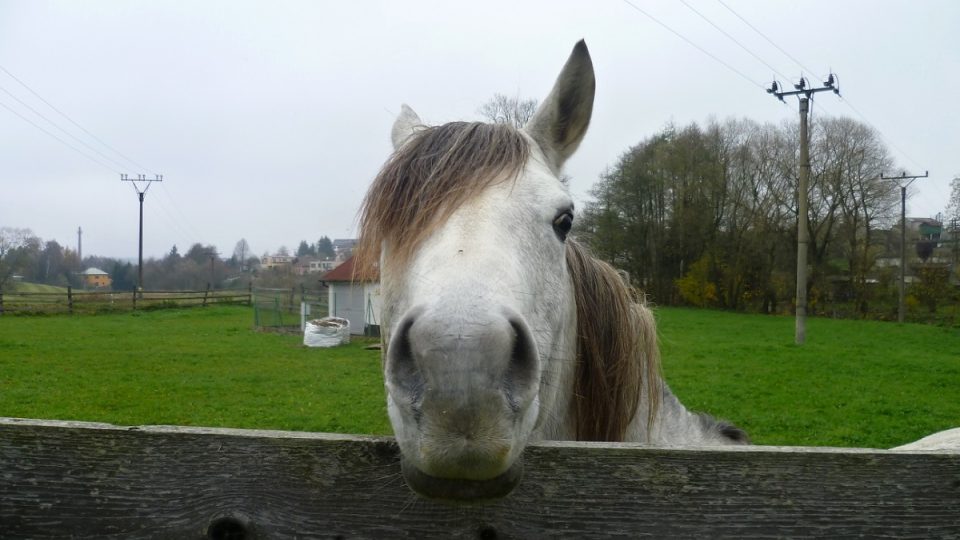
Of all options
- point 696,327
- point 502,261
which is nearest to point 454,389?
point 502,261

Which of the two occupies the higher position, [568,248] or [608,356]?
[568,248]

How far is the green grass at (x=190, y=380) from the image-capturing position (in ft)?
33.2

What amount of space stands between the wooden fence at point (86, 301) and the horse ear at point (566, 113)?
37.5 meters

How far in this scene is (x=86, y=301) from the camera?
33.8 metres

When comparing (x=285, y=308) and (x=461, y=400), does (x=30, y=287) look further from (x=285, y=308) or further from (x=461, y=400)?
(x=461, y=400)

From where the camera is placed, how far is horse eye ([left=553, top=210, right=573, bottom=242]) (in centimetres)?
191

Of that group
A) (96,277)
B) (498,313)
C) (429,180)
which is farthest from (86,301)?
(498,313)

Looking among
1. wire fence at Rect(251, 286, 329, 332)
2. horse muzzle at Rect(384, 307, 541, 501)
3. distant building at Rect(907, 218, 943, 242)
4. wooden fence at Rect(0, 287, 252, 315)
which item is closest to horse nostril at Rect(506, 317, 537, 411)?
horse muzzle at Rect(384, 307, 541, 501)

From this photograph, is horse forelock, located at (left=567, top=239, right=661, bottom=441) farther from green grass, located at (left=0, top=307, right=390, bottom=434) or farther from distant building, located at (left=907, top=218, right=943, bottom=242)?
distant building, located at (left=907, top=218, right=943, bottom=242)

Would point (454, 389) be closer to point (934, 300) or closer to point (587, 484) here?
point (587, 484)

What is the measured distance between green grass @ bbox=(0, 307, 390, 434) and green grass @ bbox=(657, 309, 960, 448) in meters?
6.59

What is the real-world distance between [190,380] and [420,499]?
557 inches

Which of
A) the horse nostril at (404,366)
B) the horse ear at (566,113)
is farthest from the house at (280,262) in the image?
the horse nostril at (404,366)

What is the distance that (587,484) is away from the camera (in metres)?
1.29
